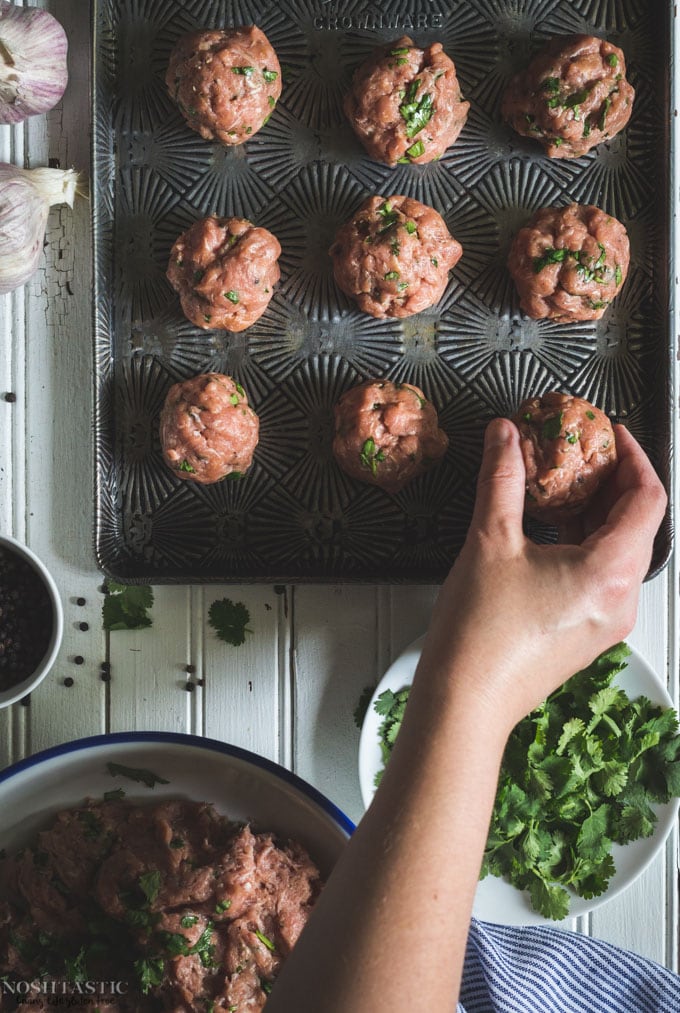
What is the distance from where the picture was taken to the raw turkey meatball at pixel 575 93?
98.3 inches

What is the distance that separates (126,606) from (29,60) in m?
1.72

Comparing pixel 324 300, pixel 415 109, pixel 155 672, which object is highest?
pixel 415 109

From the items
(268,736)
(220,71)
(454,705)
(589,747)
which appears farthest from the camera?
(268,736)

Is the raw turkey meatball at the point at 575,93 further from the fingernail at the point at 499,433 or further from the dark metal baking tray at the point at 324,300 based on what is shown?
the fingernail at the point at 499,433

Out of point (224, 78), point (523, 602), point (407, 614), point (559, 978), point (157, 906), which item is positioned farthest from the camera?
point (407, 614)

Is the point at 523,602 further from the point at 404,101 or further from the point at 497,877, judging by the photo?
the point at 404,101

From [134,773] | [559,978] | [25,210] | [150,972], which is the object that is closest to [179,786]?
[134,773]

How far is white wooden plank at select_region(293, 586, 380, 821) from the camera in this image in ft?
9.23

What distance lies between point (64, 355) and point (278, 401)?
761 millimetres

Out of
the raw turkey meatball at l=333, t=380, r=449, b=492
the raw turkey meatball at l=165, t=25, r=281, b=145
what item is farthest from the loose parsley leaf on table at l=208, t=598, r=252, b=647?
the raw turkey meatball at l=165, t=25, r=281, b=145

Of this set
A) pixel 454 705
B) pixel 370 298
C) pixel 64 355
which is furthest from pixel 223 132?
pixel 454 705

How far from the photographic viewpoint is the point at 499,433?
2.38 m

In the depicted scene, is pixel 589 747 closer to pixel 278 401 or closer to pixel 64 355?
pixel 278 401

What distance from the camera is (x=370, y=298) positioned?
255 cm
